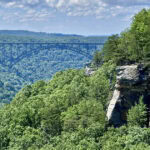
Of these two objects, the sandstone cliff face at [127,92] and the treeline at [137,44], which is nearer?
the sandstone cliff face at [127,92]

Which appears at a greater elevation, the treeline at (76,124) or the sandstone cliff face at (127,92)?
the sandstone cliff face at (127,92)

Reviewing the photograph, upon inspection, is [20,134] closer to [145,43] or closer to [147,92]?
[147,92]

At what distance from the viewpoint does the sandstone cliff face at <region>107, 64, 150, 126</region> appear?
3881cm

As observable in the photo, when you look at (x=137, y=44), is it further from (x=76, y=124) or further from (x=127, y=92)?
(x=76, y=124)

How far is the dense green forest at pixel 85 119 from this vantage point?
3381cm

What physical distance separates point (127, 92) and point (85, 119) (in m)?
5.79

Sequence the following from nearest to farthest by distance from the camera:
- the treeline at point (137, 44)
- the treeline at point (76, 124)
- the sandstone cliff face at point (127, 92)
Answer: the treeline at point (76, 124)
the sandstone cliff face at point (127, 92)
the treeline at point (137, 44)

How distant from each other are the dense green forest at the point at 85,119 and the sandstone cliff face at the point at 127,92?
3.75 feet

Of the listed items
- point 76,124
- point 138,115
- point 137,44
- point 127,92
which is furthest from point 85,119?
point 137,44

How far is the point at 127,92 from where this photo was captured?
39.4 meters

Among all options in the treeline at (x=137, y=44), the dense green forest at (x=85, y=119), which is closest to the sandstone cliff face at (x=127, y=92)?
the dense green forest at (x=85, y=119)

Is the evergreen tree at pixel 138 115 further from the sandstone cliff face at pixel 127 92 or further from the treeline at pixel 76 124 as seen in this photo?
the sandstone cliff face at pixel 127 92

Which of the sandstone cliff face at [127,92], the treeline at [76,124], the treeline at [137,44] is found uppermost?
the treeline at [137,44]

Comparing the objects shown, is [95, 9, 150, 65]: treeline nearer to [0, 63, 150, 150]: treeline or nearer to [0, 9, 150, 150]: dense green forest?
[0, 9, 150, 150]: dense green forest
